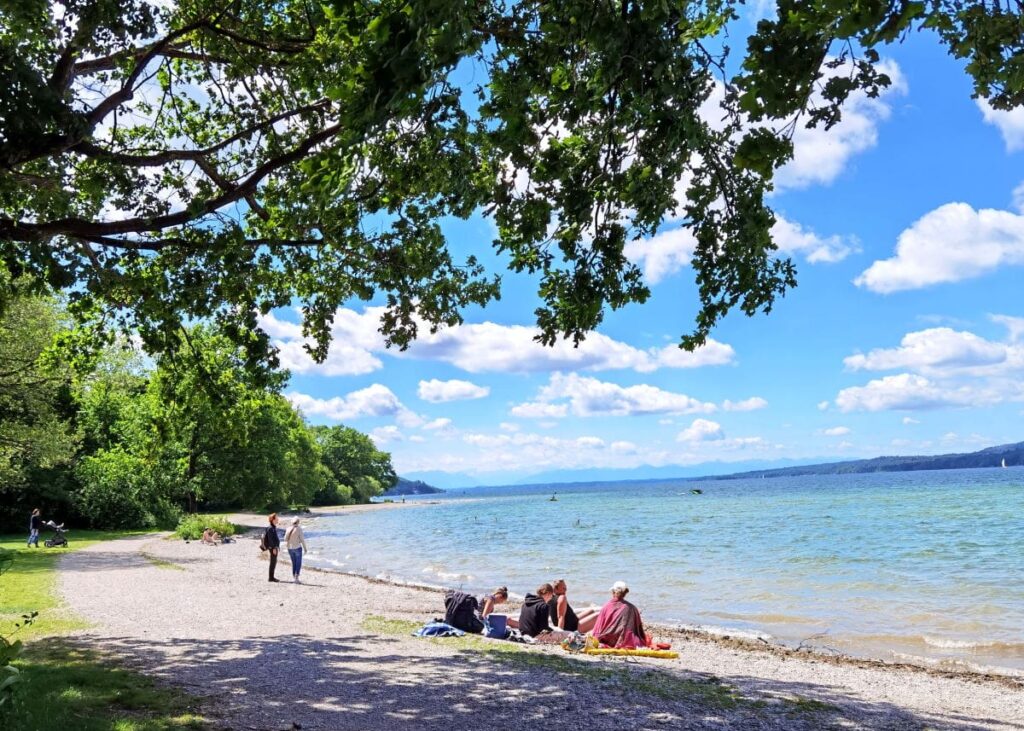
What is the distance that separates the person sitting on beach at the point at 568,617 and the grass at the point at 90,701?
7.94 metres

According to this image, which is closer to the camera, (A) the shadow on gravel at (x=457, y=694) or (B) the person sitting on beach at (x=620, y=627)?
(A) the shadow on gravel at (x=457, y=694)

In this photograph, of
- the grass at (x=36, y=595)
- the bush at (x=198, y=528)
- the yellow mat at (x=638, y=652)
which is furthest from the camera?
the bush at (x=198, y=528)

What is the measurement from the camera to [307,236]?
10.2 metres

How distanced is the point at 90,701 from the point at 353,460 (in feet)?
414

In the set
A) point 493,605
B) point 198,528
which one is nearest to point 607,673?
point 493,605

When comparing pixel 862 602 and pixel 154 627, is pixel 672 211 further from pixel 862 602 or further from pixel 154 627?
pixel 862 602

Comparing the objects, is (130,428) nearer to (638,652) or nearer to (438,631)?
(438,631)

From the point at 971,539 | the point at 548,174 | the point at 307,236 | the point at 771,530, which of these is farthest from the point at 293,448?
the point at 548,174

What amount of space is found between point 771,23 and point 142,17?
679 cm

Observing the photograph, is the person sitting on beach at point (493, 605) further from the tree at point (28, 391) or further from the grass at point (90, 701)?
the tree at point (28, 391)

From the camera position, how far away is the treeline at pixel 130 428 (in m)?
11.9

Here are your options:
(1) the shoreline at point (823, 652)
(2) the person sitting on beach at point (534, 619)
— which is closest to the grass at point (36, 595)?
(2) the person sitting on beach at point (534, 619)

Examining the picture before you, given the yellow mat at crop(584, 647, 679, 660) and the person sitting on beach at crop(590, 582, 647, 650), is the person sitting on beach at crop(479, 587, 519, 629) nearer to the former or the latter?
the person sitting on beach at crop(590, 582, 647, 650)

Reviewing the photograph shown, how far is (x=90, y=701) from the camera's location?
22.4 feet
